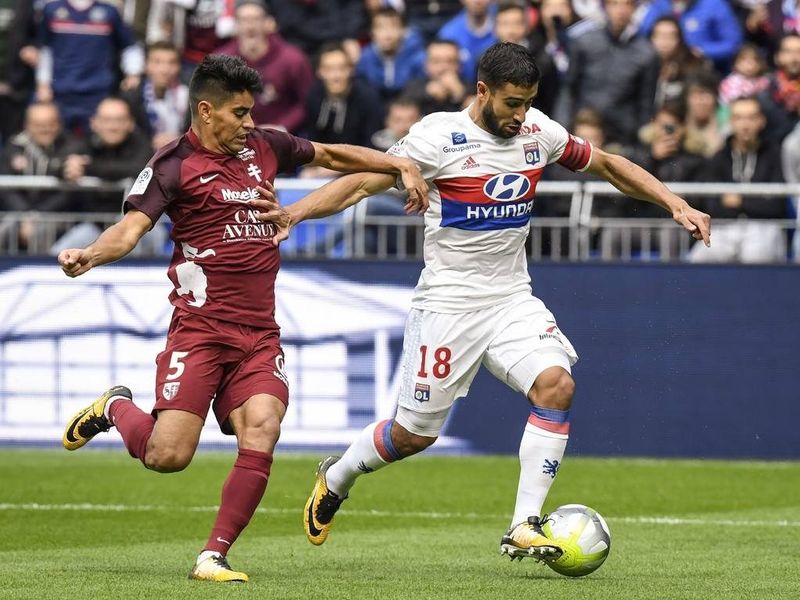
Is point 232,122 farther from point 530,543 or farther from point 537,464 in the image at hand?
point 530,543

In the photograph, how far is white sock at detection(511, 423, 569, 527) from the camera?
27.8 feet

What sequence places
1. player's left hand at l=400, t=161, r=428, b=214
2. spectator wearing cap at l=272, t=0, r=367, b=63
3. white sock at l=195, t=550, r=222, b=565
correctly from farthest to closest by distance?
spectator wearing cap at l=272, t=0, r=367, b=63 < player's left hand at l=400, t=161, r=428, b=214 < white sock at l=195, t=550, r=222, b=565

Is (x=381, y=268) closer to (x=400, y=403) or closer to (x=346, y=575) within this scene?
(x=400, y=403)

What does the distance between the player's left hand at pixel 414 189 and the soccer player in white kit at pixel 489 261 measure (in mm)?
177

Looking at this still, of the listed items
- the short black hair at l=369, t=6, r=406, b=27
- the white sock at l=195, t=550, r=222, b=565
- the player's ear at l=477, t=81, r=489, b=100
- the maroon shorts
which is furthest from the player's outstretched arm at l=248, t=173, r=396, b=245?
the short black hair at l=369, t=6, r=406, b=27

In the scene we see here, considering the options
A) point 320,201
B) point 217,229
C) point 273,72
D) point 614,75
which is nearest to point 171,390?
point 217,229

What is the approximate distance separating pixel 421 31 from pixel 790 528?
979 centimetres

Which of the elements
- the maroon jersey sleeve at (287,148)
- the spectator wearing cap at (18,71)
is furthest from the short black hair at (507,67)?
the spectator wearing cap at (18,71)

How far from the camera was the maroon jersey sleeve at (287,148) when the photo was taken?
27.8 ft

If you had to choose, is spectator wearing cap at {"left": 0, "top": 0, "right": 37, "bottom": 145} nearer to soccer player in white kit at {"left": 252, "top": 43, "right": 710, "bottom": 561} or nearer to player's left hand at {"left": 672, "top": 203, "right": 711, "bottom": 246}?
soccer player in white kit at {"left": 252, "top": 43, "right": 710, "bottom": 561}

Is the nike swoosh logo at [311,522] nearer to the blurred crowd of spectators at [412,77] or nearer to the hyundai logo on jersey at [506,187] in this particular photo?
the hyundai logo on jersey at [506,187]

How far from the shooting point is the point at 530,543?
8.10 m

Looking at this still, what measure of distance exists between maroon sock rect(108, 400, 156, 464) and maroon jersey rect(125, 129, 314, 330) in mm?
612

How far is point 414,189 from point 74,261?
5.93 ft
